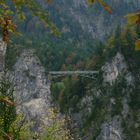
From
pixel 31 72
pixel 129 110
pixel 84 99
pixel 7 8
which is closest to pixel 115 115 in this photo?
pixel 129 110

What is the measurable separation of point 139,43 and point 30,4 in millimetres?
1651

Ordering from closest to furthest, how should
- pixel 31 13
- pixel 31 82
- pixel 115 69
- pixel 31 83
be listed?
pixel 31 13, pixel 115 69, pixel 31 83, pixel 31 82

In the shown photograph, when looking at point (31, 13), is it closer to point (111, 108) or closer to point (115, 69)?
point (111, 108)

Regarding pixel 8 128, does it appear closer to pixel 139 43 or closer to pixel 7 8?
pixel 7 8

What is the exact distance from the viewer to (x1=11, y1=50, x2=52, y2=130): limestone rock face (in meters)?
114

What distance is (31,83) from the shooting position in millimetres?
125188

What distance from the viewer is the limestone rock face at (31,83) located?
113637 mm

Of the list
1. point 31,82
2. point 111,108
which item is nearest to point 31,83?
point 31,82

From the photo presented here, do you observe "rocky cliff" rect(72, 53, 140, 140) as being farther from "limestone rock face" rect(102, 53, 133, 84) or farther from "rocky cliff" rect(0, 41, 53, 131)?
"rocky cliff" rect(0, 41, 53, 131)

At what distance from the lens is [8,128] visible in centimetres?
1973

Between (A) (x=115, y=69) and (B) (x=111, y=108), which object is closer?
(B) (x=111, y=108)

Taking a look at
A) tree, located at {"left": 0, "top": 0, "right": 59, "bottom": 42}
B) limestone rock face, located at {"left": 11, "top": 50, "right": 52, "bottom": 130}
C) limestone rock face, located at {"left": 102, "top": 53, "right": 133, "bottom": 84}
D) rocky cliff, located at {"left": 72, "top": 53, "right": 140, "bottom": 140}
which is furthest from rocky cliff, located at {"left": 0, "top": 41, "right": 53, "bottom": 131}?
tree, located at {"left": 0, "top": 0, "right": 59, "bottom": 42}

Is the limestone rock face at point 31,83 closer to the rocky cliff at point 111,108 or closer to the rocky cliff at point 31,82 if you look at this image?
the rocky cliff at point 31,82

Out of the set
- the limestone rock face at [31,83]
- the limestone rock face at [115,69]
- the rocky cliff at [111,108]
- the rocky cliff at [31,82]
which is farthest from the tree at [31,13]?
the limestone rock face at [115,69]
